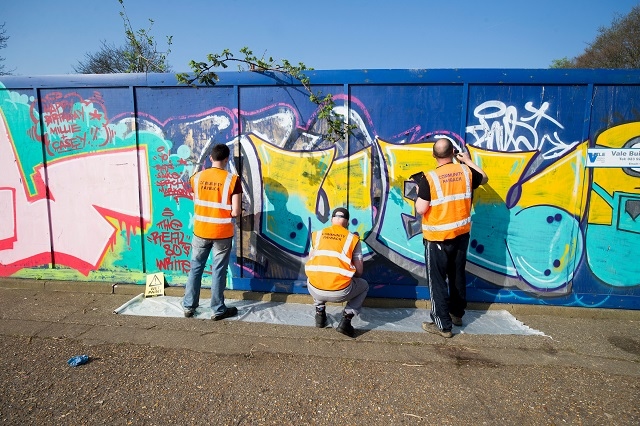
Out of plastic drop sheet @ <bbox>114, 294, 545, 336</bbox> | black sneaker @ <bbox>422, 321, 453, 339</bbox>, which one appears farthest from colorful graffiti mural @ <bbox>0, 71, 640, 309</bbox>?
black sneaker @ <bbox>422, 321, 453, 339</bbox>

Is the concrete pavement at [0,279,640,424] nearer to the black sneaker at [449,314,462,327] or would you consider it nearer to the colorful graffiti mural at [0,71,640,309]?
the black sneaker at [449,314,462,327]

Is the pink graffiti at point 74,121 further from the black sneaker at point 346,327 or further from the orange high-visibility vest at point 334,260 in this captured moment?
Result: the black sneaker at point 346,327

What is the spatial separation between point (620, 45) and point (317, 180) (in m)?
27.8

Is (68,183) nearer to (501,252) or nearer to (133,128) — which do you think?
(133,128)

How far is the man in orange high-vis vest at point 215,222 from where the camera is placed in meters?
4.09

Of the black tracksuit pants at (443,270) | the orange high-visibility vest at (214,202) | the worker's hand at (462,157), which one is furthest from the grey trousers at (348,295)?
the worker's hand at (462,157)

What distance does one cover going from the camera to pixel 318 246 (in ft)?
12.3

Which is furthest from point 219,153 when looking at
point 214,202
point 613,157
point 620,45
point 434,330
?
point 620,45

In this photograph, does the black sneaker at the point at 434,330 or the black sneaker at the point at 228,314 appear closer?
the black sneaker at the point at 434,330

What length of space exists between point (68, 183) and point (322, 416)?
176 inches

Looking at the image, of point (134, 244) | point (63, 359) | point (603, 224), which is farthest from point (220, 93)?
point (603, 224)

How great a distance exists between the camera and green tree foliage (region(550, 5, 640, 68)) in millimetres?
22312

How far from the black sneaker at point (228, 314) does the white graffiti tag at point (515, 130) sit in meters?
3.46

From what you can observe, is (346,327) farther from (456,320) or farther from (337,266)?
(456,320)
